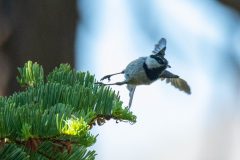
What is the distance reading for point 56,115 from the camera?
0.55 metres

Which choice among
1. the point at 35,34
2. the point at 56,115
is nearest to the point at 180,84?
the point at 56,115

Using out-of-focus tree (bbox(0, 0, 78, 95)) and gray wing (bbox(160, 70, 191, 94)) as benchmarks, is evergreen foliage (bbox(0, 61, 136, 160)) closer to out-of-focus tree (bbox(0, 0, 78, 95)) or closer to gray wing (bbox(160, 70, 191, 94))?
gray wing (bbox(160, 70, 191, 94))

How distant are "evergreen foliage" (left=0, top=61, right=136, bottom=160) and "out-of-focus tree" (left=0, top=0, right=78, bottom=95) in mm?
1074

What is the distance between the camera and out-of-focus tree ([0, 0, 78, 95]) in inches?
71.7

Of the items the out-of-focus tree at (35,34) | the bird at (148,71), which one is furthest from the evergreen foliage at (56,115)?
the out-of-focus tree at (35,34)

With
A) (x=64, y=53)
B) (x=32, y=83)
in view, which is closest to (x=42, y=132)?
(x=32, y=83)

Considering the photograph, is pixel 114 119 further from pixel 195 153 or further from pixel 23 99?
pixel 195 153

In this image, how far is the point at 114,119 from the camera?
65 cm

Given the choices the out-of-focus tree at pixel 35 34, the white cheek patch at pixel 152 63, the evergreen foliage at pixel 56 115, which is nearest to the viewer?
the evergreen foliage at pixel 56 115

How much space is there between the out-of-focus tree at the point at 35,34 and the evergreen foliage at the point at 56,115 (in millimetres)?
1074

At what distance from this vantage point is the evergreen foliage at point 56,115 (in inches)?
21.3

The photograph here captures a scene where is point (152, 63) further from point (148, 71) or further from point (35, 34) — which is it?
point (35, 34)

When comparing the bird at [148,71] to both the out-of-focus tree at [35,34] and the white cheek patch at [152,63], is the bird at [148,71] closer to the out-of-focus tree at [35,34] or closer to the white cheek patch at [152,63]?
the white cheek patch at [152,63]

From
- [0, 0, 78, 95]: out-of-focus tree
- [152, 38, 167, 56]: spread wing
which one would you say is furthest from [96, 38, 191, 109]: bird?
[0, 0, 78, 95]: out-of-focus tree
